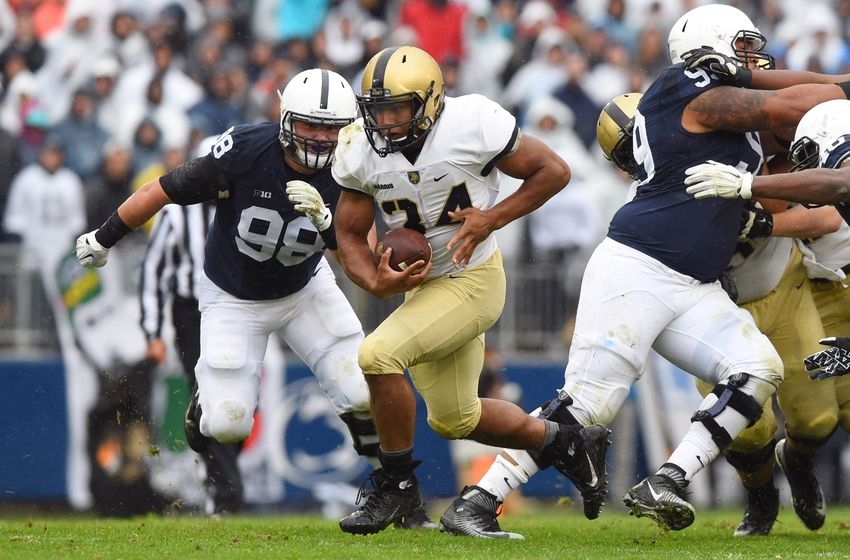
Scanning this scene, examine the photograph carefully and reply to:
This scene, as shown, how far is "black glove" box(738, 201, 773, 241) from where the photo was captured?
5.73 m

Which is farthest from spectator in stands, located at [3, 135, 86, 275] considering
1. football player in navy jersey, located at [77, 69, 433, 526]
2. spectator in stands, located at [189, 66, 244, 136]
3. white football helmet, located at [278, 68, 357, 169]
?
white football helmet, located at [278, 68, 357, 169]

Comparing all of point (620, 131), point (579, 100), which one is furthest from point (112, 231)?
point (579, 100)

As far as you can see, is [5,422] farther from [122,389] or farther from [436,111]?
[436,111]

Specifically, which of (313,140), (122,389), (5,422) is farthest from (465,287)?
(5,422)

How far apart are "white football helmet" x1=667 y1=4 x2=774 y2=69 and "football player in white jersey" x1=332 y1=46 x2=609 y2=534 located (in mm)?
795

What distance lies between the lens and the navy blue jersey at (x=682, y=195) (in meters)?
5.59

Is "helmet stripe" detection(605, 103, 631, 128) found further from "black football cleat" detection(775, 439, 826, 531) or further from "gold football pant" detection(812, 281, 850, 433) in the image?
"black football cleat" detection(775, 439, 826, 531)

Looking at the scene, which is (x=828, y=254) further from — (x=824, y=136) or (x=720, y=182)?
(x=720, y=182)

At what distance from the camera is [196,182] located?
6156 mm

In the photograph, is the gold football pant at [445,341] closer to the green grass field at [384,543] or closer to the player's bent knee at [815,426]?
the green grass field at [384,543]

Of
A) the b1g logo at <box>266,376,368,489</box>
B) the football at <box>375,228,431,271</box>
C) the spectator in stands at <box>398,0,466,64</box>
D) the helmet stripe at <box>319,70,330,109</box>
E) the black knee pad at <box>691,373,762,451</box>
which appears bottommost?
the b1g logo at <box>266,376,368,489</box>

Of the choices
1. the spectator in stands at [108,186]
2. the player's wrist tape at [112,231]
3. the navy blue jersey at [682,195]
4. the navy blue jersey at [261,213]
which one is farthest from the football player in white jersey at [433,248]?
the spectator in stands at [108,186]

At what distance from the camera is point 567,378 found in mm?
5688

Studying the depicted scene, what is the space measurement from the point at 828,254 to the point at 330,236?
2284 mm
